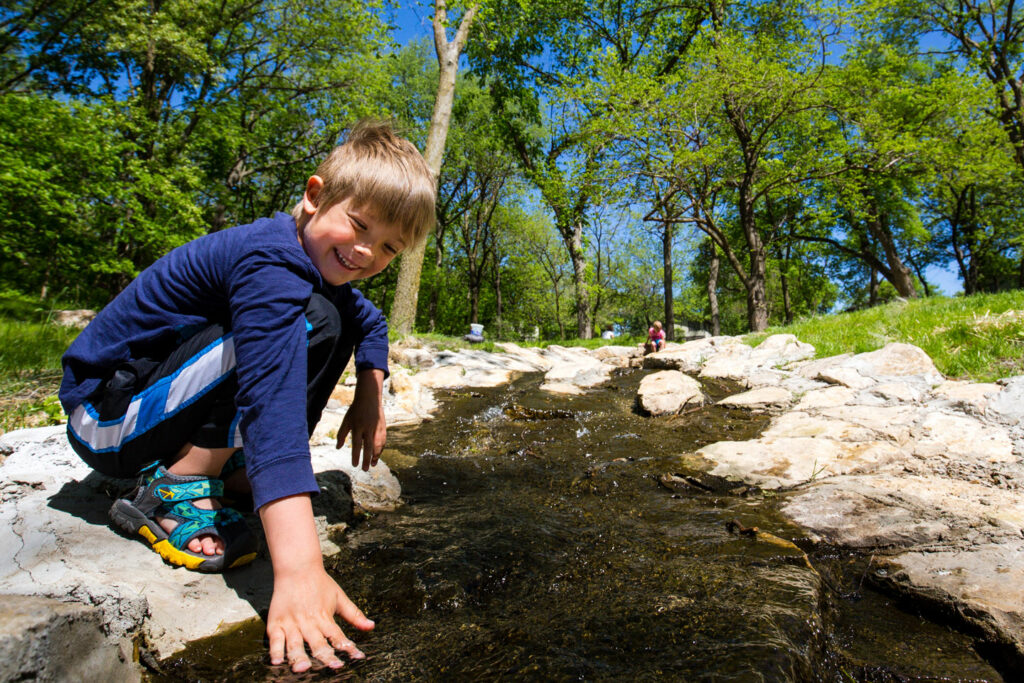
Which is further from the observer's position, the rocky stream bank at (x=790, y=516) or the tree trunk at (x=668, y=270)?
the tree trunk at (x=668, y=270)

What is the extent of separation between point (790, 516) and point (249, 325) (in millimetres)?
2118

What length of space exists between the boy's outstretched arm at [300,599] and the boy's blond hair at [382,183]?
0.90m

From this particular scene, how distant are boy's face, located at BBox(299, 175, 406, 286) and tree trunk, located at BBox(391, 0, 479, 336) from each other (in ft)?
24.6

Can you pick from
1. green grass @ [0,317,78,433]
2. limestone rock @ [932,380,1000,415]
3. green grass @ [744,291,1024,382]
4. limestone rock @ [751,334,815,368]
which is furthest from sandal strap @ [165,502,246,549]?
limestone rock @ [751,334,815,368]


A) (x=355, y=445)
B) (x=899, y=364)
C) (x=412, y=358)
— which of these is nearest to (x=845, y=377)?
(x=899, y=364)

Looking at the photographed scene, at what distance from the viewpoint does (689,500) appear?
2.19m

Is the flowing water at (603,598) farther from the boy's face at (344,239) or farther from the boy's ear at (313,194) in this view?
the boy's ear at (313,194)

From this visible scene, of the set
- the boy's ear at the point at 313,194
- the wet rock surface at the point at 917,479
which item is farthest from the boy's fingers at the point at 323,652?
the wet rock surface at the point at 917,479

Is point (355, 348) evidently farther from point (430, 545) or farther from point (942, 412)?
point (942, 412)

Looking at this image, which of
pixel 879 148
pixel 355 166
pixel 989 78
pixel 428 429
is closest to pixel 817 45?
pixel 879 148

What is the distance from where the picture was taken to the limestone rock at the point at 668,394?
4.43 m

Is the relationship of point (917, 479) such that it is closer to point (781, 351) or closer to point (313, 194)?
point (313, 194)

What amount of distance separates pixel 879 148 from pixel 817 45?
119 inches

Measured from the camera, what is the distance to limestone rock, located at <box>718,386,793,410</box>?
4.23 m
